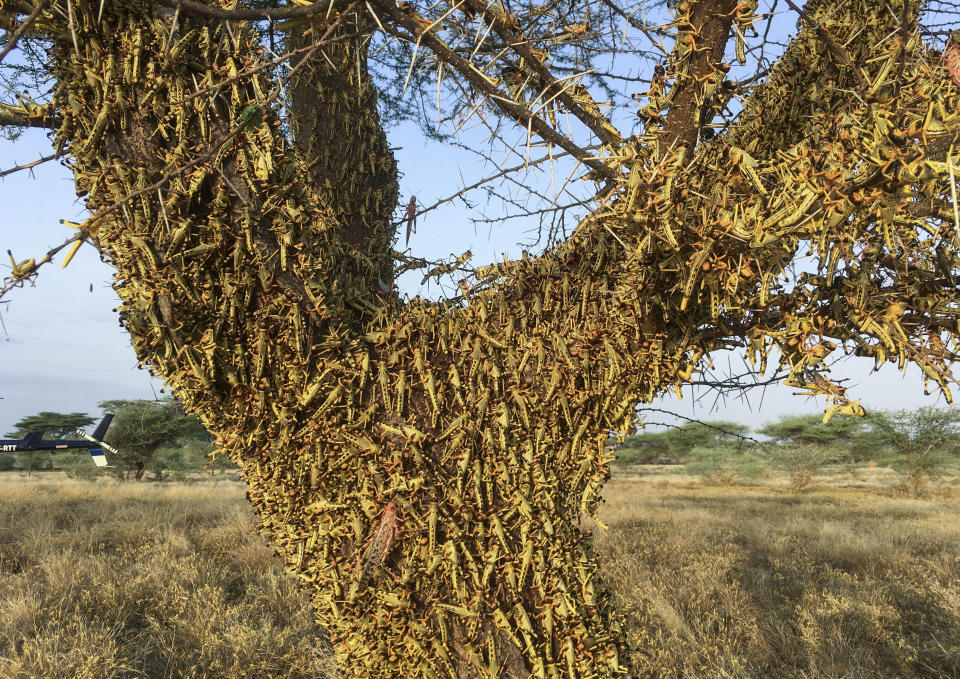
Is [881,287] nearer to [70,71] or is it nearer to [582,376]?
[582,376]

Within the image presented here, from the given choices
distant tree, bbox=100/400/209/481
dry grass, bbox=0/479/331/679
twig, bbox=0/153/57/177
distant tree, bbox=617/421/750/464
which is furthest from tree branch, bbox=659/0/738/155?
distant tree, bbox=617/421/750/464

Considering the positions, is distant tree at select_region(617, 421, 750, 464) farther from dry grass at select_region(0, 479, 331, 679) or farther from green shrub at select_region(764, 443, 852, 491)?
dry grass at select_region(0, 479, 331, 679)

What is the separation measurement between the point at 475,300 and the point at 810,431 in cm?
3419

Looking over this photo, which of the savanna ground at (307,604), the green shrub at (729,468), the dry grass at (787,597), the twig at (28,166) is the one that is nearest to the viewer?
the twig at (28,166)

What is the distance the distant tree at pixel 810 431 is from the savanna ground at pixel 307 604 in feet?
69.8

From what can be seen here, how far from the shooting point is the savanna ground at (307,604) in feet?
13.4

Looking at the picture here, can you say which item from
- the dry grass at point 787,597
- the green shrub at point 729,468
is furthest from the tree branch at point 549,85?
the green shrub at point 729,468

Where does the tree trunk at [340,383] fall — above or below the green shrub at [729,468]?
above

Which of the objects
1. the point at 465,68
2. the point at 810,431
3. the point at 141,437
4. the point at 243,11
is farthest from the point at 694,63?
the point at 810,431

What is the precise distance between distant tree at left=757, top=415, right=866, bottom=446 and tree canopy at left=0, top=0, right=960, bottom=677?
2809 centimetres

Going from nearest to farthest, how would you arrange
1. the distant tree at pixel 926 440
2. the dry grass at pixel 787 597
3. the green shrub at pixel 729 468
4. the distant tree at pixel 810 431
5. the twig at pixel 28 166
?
1. the twig at pixel 28 166
2. the dry grass at pixel 787 597
3. the distant tree at pixel 926 440
4. the green shrub at pixel 729 468
5. the distant tree at pixel 810 431

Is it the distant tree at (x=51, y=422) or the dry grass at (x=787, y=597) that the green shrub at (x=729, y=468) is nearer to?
the dry grass at (x=787, y=597)

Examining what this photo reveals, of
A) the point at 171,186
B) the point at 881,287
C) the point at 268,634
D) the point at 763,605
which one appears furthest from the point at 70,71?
the point at 763,605

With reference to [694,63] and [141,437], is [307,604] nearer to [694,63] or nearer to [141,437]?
[694,63]
